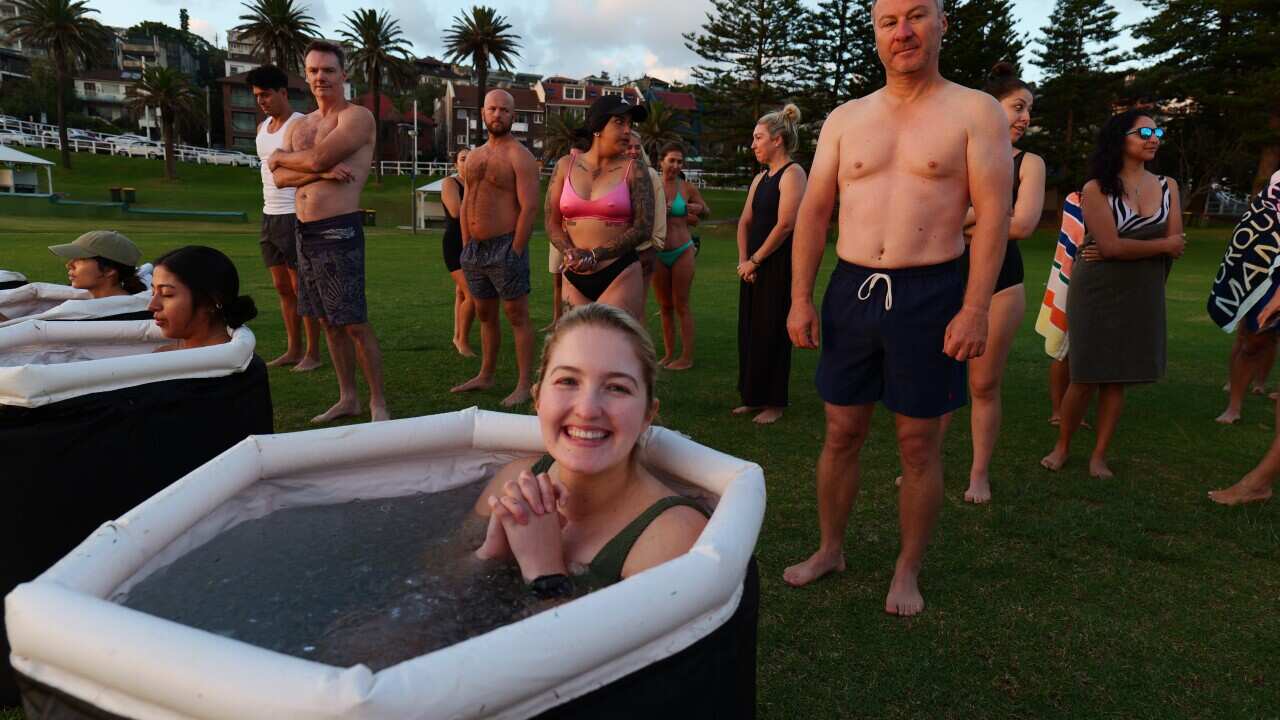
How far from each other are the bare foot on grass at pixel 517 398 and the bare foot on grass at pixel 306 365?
69.7 inches

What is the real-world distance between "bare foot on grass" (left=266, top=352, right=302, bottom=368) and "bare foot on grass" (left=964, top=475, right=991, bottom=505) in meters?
5.18

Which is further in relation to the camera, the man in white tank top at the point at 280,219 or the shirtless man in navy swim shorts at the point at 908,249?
the man in white tank top at the point at 280,219

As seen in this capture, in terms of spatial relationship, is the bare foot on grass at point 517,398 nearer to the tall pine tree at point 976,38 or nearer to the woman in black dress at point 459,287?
the woman in black dress at point 459,287

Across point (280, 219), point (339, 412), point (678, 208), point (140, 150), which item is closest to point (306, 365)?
point (280, 219)

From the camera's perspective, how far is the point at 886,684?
2.53 meters

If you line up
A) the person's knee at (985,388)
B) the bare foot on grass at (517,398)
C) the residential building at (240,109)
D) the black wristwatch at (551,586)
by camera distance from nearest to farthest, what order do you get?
the black wristwatch at (551,586) → the person's knee at (985,388) → the bare foot on grass at (517,398) → the residential building at (240,109)

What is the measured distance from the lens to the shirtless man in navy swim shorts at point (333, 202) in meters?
4.82

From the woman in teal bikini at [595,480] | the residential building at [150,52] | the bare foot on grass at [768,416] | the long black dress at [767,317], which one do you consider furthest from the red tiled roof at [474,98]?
the woman in teal bikini at [595,480]

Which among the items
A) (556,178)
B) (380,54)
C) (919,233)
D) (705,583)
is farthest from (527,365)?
(380,54)

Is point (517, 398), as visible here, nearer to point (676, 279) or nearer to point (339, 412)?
point (339, 412)

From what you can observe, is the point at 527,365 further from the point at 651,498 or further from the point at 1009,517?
the point at 651,498

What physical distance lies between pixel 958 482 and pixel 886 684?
2095mm

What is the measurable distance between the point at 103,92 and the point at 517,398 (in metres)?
102

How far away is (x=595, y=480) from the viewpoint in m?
2.17
